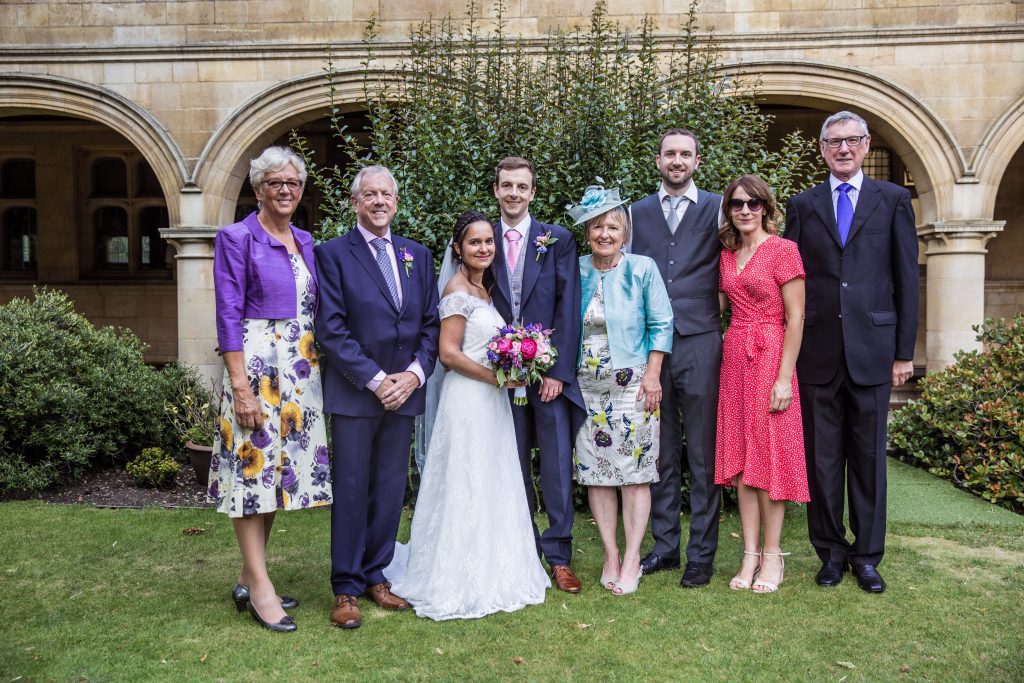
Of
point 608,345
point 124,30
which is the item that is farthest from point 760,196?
point 124,30

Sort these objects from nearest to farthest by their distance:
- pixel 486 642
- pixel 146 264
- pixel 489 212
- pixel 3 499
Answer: pixel 486 642
pixel 489 212
pixel 3 499
pixel 146 264

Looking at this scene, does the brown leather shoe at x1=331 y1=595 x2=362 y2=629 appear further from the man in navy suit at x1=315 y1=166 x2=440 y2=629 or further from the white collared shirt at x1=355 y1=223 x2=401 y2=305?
the white collared shirt at x1=355 y1=223 x2=401 y2=305

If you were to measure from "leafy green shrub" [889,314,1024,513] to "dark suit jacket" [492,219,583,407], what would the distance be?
Result: 13.5ft

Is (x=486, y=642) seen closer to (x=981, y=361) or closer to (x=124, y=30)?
(x=981, y=361)

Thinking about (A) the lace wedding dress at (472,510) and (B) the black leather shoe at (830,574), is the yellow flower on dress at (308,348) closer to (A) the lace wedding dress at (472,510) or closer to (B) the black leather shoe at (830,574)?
(A) the lace wedding dress at (472,510)

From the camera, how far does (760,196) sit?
3.99 meters

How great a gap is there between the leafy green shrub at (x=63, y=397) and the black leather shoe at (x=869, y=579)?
609 centimetres

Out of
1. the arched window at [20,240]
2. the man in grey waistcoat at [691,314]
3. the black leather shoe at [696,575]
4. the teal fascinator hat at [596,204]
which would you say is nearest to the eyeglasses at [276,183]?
the teal fascinator hat at [596,204]

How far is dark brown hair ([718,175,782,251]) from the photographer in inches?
157

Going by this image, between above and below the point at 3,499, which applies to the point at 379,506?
above

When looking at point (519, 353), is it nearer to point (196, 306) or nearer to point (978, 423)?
point (978, 423)

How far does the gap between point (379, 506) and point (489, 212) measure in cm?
246

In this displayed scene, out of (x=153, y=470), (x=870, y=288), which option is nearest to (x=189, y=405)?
(x=153, y=470)

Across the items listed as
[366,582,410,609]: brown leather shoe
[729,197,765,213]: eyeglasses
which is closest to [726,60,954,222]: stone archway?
[729,197,765,213]: eyeglasses
